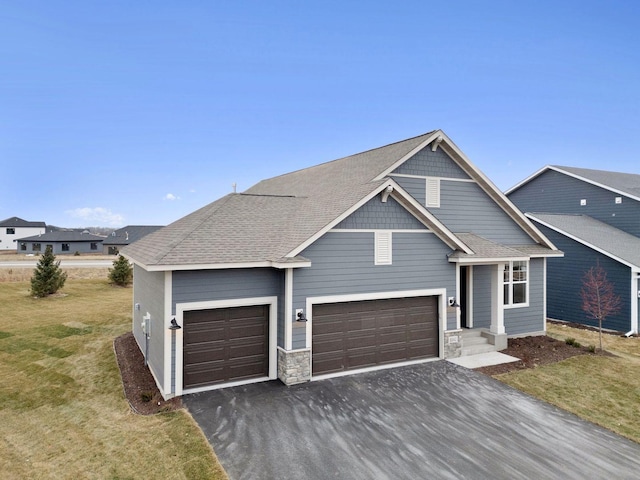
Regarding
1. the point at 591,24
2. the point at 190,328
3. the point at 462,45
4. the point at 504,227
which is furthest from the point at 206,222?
the point at 591,24

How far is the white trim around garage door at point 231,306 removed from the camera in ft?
29.9

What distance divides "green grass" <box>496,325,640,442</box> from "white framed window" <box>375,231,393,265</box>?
183 inches

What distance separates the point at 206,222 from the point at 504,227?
11.9 metres

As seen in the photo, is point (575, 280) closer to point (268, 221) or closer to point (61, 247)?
point (268, 221)

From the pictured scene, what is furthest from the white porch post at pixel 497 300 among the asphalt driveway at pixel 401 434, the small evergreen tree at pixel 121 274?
the small evergreen tree at pixel 121 274

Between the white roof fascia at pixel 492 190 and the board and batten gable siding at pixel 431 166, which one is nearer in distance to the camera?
the board and batten gable siding at pixel 431 166

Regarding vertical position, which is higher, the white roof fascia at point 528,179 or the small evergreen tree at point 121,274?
the white roof fascia at point 528,179

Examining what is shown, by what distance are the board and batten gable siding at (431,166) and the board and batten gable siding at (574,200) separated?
40.8 ft

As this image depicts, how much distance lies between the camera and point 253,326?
10.1 meters

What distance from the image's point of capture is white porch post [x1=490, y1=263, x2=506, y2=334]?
13.5 metres

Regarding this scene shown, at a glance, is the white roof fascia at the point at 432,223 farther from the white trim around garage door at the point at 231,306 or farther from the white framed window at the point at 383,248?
the white trim around garage door at the point at 231,306

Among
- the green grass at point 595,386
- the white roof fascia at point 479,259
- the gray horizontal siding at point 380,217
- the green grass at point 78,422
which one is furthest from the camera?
the white roof fascia at point 479,259

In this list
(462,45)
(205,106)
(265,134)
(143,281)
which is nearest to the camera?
(143,281)

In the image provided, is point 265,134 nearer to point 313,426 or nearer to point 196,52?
point 196,52
